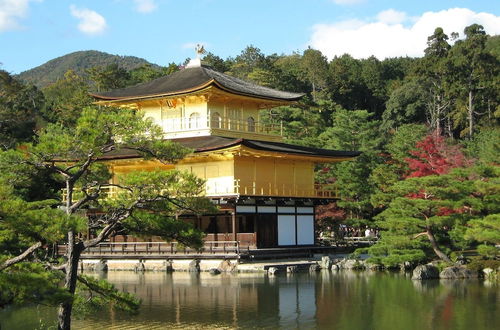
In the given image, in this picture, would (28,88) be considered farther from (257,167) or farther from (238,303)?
(238,303)

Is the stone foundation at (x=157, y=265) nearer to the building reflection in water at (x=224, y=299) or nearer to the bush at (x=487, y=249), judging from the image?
the building reflection in water at (x=224, y=299)

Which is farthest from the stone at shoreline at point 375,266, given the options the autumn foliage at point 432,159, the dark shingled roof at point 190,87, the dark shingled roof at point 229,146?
the autumn foliage at point 432,159

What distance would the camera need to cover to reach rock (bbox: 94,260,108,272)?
3303 cm

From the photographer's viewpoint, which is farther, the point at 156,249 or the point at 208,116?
the point at 208,116

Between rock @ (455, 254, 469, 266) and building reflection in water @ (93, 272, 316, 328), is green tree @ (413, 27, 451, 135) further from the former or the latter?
building reflection in water @ (93, 272, 316, 328)

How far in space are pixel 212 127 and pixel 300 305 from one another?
15672mm

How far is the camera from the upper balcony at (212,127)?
35031mm

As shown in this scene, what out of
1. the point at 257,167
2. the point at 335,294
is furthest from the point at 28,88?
the point at 335,294

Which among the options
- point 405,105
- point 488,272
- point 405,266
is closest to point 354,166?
point 405,266

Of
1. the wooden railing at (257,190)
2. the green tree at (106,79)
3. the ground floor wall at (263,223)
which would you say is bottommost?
the ground floor wall at (263,223)

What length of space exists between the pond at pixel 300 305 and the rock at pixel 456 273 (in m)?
0.86

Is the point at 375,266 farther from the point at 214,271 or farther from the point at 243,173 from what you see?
the point at 243,173

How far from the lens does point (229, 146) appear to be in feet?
104

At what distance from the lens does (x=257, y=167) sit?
3478cm
